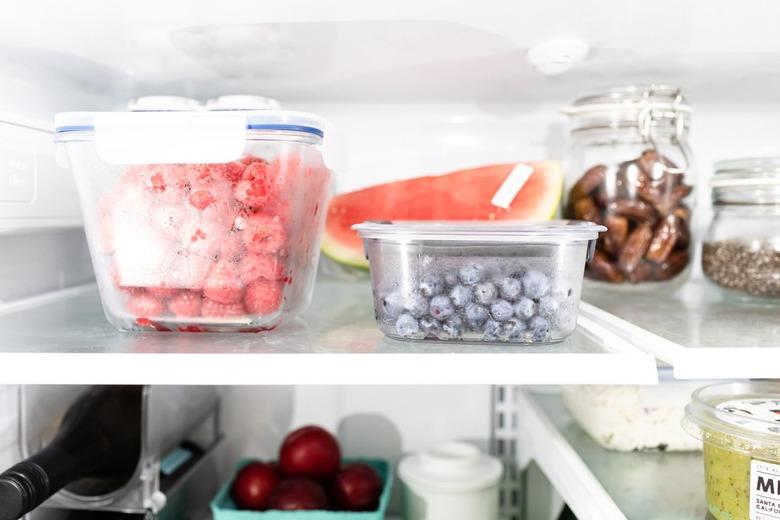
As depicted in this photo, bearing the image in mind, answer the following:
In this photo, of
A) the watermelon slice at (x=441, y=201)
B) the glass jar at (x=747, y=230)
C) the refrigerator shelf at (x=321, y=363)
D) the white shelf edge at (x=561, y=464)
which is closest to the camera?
the refrigerator shelf at (x=321, y=363)

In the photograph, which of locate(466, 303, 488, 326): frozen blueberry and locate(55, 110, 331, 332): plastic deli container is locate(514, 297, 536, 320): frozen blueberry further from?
locate(55, 110, 331, 332): plastic deli container

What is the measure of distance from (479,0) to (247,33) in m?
0.26

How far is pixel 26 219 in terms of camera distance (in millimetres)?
821

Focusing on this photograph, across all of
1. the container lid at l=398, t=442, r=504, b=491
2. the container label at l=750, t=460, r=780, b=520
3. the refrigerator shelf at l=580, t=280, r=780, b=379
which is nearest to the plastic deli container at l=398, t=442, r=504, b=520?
the container lid at l=398, t=442, r=504, b=491

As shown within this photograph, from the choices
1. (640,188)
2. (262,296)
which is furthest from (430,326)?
(640,188)

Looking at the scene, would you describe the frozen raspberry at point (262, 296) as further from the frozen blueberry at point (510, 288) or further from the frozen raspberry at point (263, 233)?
the frozen blueberry at point (510, 288)

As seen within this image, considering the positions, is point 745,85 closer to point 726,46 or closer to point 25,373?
point 726,46

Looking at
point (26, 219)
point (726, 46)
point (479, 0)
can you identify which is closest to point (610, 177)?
point (726, 46)

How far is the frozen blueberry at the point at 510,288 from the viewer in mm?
626

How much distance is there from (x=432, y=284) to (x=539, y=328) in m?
0.11

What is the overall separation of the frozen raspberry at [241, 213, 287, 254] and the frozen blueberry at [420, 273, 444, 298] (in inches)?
5.8

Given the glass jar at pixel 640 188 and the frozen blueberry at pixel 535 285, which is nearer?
the frozen blueberry at pixel 535 285

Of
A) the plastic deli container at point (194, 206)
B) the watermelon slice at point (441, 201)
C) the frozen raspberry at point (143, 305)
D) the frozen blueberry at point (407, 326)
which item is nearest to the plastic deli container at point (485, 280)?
the frozen blueberry at point (407, 326)

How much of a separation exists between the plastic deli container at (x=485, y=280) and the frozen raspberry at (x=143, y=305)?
231 millimetres
